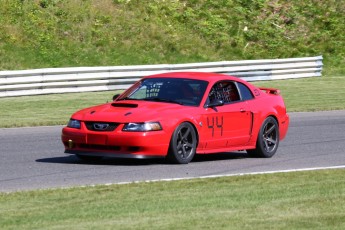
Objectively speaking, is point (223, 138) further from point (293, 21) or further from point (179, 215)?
point (293, 21)

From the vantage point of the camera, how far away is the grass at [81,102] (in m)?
20.5

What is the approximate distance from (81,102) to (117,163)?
10.6 meters

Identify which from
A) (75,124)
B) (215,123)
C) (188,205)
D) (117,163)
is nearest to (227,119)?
(215,123)

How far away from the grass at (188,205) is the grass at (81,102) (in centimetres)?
885

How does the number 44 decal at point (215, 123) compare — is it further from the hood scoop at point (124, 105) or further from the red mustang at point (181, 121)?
the hood scoop at point (124, 105)

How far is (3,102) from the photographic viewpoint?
23.5 metres

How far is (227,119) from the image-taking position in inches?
565

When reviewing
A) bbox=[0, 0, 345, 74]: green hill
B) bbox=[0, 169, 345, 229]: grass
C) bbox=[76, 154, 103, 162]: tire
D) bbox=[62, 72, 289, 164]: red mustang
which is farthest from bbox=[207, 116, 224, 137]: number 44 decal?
bbox=[0, 0, 345, 74]: green hill

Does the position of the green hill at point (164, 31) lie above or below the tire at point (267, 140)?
above

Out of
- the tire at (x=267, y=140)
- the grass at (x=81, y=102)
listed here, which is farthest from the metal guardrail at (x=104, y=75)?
the tire at (x=267, y=140)

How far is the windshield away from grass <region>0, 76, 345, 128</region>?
5237 millimetres

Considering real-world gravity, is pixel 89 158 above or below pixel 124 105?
below

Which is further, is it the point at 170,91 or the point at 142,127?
the point at 170,91

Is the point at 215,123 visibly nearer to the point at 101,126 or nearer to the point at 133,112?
the point at 133,112
